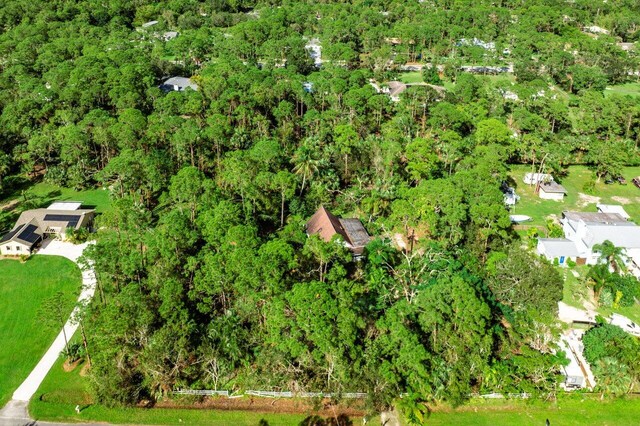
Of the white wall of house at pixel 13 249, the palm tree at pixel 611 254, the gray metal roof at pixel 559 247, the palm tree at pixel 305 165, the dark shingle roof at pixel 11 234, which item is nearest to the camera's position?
the palm tree at pixel 611 254

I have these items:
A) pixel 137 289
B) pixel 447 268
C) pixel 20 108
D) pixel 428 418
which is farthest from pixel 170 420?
pixel 20 108

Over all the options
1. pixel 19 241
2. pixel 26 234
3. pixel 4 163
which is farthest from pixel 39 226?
pixel 4 163

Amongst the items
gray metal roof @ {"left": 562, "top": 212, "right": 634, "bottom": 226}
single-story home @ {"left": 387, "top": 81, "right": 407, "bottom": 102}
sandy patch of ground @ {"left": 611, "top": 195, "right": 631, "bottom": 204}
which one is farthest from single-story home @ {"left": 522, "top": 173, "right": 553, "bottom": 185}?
single-story home @ {"left": 387, "top": 81, "right": 407, "bottom": 102}

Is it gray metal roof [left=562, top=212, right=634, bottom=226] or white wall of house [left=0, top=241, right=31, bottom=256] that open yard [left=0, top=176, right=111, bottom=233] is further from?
gray metal roof [left=562, top=212, right=634, bottom=226]

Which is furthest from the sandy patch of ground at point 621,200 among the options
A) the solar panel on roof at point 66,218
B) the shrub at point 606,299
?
the solar panel on roof at point 66,218

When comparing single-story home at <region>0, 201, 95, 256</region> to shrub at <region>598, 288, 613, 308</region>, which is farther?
single-story home at <region>0, 201, 95, 256</region>

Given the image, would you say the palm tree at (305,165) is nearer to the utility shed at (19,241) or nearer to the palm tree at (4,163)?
the utility shed at (19,241)

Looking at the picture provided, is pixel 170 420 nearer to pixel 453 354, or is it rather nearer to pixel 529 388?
pixel 453 354
